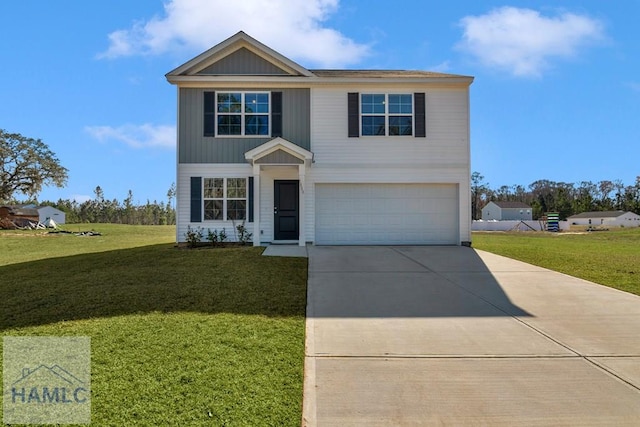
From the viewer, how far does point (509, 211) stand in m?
59.0

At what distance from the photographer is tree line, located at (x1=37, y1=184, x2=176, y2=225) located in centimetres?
4800

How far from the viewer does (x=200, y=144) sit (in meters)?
12.7

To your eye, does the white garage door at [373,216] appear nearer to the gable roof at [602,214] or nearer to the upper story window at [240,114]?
the upper story window at [240,114]

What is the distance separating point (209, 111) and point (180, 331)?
968cm

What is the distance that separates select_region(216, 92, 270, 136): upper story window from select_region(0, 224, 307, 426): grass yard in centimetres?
555

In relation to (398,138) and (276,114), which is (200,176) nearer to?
(276,114)

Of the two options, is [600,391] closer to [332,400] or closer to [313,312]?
[332,400]

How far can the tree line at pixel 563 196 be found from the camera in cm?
5788

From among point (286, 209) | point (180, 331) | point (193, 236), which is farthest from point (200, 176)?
point (180, 331)

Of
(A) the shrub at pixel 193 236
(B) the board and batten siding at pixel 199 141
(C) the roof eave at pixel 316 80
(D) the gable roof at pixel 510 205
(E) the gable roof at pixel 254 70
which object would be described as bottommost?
(A) the shrub at pixel 193 236

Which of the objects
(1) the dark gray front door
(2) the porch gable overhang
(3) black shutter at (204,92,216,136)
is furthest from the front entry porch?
(3) black shutter at (204,92,216,136)

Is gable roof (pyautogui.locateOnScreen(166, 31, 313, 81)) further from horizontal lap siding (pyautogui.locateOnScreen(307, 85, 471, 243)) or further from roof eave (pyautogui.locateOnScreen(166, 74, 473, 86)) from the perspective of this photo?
horizontal lap siding (pyautogui.locateOnScreen(307, 85, 471, 243))

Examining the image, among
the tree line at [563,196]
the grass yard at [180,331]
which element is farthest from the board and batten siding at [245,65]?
the tree line at [563,196]

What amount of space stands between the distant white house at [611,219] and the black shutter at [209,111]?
53652 mm
